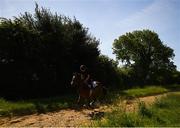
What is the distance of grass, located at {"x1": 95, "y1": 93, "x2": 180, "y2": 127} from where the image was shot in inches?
513

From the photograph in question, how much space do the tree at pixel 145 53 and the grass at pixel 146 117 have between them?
50827 mm

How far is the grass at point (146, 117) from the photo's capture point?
42.8 feet

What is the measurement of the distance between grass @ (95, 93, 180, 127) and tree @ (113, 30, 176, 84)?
167ft

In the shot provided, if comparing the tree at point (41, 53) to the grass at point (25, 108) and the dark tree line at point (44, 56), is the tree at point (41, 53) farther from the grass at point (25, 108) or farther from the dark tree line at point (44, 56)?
the grass at point (25, 108)

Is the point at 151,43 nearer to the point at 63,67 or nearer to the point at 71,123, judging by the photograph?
the point at 63,67

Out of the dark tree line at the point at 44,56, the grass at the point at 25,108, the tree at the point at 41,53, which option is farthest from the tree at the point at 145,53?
the grass at the point at 25,108

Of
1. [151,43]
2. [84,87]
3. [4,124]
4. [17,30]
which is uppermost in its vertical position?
[151,43]

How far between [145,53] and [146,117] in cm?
5951

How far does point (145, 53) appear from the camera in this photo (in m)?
73.4

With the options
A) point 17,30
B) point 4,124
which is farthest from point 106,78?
point 4,124

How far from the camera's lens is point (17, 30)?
2755 cm

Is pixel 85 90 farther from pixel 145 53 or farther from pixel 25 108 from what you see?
pixel 145 53

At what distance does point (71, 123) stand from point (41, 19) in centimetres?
1863

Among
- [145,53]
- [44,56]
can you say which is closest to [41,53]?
[44,56]
